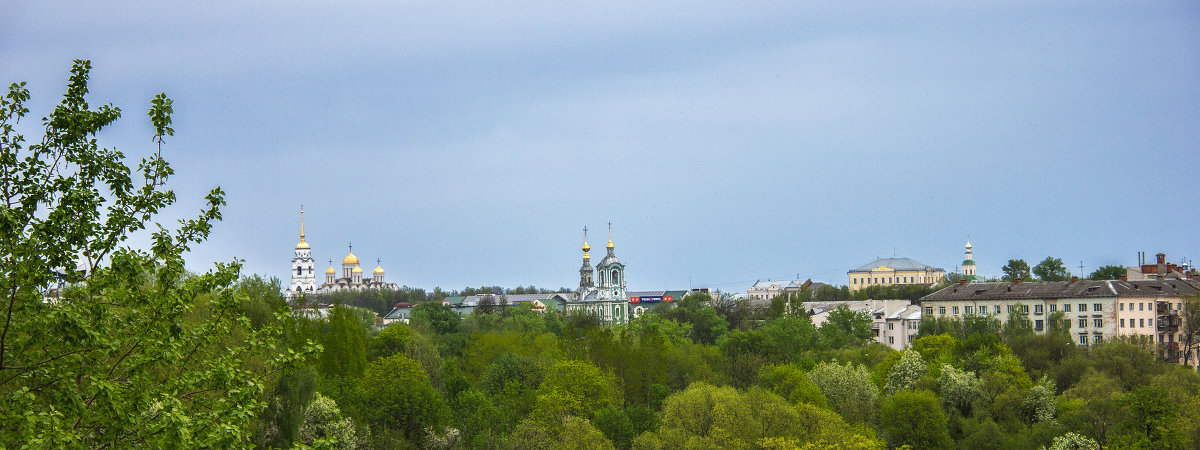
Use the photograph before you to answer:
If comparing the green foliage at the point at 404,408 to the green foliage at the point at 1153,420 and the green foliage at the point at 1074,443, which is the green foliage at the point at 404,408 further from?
the green foliage at the point at 1153,420

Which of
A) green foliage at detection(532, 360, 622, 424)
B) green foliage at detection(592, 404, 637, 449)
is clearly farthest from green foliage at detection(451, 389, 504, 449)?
green foliage at detection(592, 404, 637, 449)

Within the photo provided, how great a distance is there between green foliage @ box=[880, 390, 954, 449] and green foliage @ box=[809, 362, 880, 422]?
5.86 feet

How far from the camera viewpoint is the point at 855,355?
283 ft

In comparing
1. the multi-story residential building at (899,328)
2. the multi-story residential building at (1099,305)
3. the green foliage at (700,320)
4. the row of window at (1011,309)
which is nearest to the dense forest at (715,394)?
the multi-story residential building at (1099,305)

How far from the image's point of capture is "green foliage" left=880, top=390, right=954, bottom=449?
2304 inches

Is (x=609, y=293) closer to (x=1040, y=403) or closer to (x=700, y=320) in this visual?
(x=700, y=320)

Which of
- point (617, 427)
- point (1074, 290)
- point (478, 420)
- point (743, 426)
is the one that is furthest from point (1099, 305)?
point (478, 420)

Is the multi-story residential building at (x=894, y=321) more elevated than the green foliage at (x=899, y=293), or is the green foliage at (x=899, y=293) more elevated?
the green foliage at (x=899, y=293)

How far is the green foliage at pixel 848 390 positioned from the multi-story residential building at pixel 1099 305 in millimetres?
39092

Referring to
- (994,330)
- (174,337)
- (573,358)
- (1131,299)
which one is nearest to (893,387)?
(573,358)

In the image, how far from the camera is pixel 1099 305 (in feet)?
319

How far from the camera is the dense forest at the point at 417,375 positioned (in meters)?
14.2

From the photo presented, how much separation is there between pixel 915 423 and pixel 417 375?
2657 centimetres

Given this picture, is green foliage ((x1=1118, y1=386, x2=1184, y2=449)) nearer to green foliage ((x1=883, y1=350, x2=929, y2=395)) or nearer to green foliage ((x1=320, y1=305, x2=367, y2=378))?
green foliage ((x1=883, y1=350, x2=929, y2=395))
